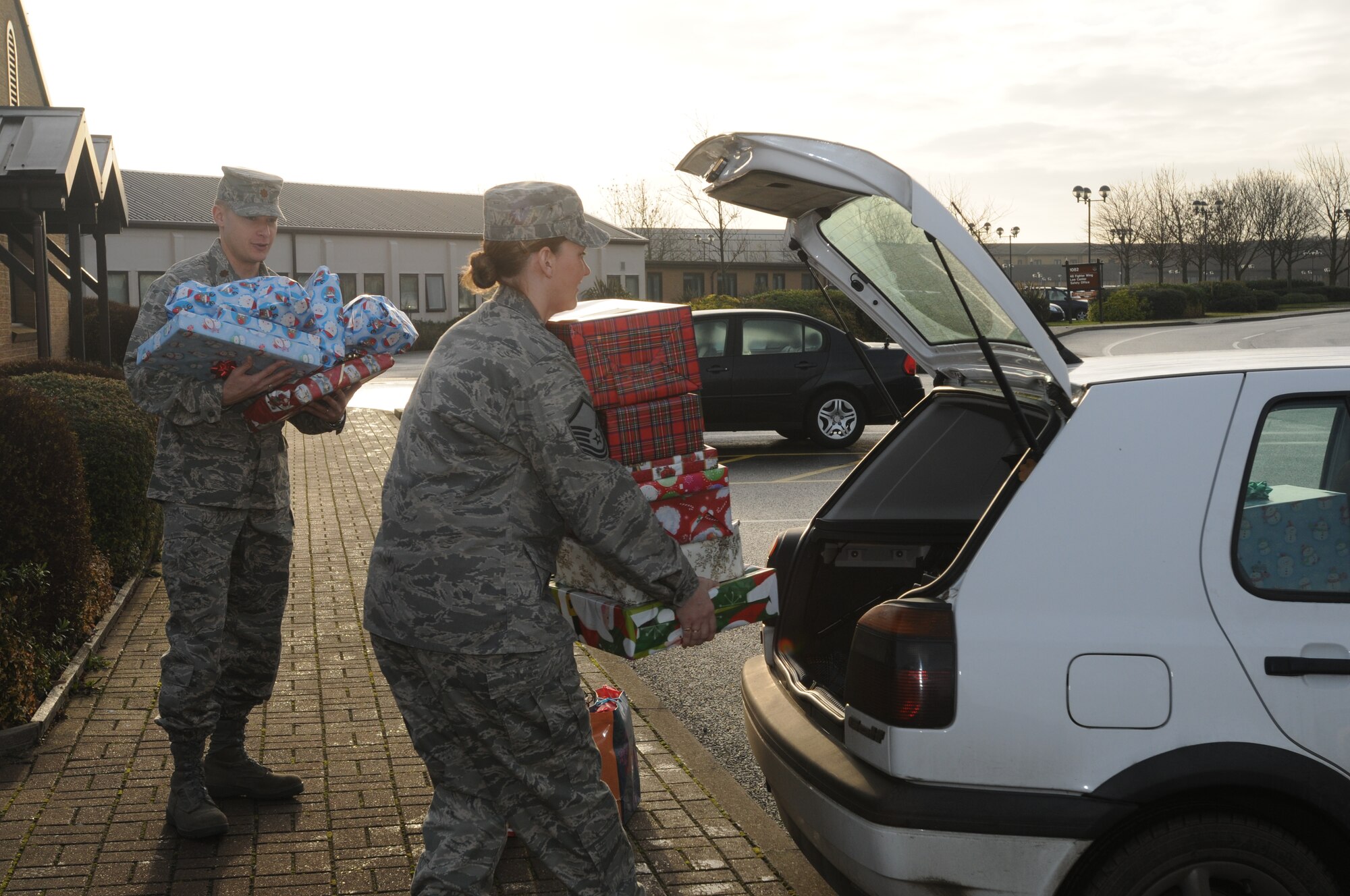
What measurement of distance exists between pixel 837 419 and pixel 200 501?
1161cm

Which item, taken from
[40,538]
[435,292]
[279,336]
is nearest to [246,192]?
[279,336]

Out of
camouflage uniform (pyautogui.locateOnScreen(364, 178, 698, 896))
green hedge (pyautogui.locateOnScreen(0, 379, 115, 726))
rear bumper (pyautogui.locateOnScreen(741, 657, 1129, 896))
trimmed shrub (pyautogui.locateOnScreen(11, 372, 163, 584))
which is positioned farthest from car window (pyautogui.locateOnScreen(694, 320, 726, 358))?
rear bumper (pyautogui.locateOnScreen(741, 657, 1129, 896))

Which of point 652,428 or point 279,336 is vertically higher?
point 279,336

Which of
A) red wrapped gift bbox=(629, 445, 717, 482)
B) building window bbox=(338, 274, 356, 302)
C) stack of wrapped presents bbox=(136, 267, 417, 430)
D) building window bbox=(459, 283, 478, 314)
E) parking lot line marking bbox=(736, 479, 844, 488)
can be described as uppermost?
building window bbox=(338, 274, 356, 302)

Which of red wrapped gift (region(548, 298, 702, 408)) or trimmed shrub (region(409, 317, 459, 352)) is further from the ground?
trimmed shrub (region(409, 317, 459, 352))

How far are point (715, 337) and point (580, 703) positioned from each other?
12.2m

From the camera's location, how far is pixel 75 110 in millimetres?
13492

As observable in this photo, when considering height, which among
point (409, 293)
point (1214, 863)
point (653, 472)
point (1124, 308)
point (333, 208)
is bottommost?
point (1214, 863)

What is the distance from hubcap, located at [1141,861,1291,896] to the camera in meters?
2.76

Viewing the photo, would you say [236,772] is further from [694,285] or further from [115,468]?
[694,285]

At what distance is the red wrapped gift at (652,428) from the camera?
3.12m

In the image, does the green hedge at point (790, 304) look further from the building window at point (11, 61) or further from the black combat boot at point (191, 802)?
the black combat boot at point (191, 802)

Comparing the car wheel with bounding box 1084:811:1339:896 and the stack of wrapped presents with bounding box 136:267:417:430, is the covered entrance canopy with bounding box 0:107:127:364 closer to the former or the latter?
the stack of wrapped presents with bounding box 136:267:417:430

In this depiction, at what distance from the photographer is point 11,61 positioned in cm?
2109
